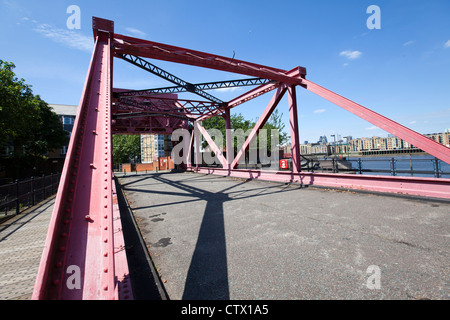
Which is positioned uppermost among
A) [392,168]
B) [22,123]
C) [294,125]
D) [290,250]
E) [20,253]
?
[22,123]

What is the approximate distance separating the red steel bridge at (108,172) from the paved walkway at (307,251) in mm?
905

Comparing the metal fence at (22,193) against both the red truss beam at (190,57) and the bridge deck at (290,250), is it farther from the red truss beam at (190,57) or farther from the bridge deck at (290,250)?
the red truss beam at (190,57)

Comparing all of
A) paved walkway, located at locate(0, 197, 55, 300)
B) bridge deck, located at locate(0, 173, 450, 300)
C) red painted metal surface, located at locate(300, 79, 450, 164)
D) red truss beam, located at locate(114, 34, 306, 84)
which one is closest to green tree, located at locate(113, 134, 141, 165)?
red truss beam, located at locate(114, 34, 306, 84)

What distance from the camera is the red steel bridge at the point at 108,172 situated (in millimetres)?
1525

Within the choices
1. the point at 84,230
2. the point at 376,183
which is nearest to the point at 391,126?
the point at 376,183

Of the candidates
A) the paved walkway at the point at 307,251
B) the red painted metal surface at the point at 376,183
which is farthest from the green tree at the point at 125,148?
the paved walkway at the point at 307,251

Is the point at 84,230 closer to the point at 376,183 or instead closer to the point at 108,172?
the point at 108,172

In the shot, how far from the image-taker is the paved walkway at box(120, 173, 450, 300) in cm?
240

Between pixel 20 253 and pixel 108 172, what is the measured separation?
394 cm

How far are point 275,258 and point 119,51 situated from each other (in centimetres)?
900

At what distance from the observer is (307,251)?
3.27m

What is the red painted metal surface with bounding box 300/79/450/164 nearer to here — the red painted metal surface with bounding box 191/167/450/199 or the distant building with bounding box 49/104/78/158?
the red painted metal surface with bounding box 191/167/450/199

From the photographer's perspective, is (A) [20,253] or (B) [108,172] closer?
(B) [108,172]
